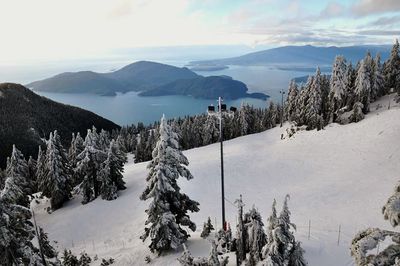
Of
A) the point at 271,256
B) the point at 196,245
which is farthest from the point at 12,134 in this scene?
the point at 271,256

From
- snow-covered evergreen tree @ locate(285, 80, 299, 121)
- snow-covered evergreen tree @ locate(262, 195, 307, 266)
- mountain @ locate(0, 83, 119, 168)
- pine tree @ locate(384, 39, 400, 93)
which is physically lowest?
mountain @ locate(0, 83, 119, 168)

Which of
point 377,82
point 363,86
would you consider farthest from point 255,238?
point 377,82

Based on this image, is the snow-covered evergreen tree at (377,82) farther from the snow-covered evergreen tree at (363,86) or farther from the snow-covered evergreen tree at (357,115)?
the snow-covered evergreen tree at (357,115)

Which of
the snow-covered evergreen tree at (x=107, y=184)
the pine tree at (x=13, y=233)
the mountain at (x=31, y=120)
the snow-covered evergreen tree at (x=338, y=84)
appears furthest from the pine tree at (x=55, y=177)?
the mountain at (x=31, y=120)

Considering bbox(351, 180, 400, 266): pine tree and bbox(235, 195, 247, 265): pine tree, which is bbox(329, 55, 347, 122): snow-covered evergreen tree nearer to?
bbox(235, 195, 247, 265): pine tree

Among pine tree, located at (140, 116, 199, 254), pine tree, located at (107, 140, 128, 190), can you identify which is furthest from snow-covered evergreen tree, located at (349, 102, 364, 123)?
pine tree, located at (140, 116, 199, 254)

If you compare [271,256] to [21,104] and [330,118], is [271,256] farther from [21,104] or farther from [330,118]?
[21,104]
